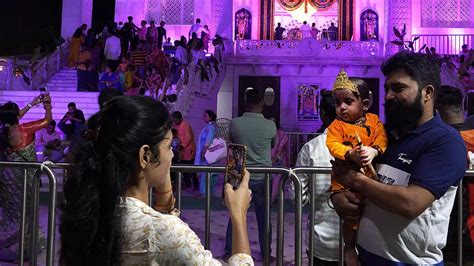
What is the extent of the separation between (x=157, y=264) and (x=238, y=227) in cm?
37

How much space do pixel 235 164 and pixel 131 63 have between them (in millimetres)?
12506

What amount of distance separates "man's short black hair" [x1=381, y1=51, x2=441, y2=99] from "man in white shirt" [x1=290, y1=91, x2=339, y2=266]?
107 centimetres

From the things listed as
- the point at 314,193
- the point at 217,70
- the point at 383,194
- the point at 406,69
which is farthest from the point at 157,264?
the point at 217,70

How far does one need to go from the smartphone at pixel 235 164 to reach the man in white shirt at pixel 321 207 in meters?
1.40

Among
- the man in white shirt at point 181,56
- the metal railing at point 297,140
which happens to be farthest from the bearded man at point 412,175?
the man in white shirt at point 181,56

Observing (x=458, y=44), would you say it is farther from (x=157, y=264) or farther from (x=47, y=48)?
(x=157, y=264)

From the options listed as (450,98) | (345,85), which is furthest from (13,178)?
(450,98)

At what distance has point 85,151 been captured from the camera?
1.75m

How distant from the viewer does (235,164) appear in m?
2.03

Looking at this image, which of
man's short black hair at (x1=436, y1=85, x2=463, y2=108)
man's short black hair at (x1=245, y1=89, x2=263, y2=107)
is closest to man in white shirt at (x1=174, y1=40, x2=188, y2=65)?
man's short black hair at (x1=245, y1=89, x2=263, y2=107)

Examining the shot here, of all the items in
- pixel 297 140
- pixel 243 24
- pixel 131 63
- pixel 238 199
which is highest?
pixel 243 24

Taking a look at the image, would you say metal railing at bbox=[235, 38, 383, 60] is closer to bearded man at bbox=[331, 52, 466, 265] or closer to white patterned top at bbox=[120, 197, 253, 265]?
bearded man at bbox=[331, 52, 466, 265]

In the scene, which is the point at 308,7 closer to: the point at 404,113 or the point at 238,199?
the point at 404,113

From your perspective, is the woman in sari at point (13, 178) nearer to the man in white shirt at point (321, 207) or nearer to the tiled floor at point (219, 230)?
the tiled floor at point (219, 230)
